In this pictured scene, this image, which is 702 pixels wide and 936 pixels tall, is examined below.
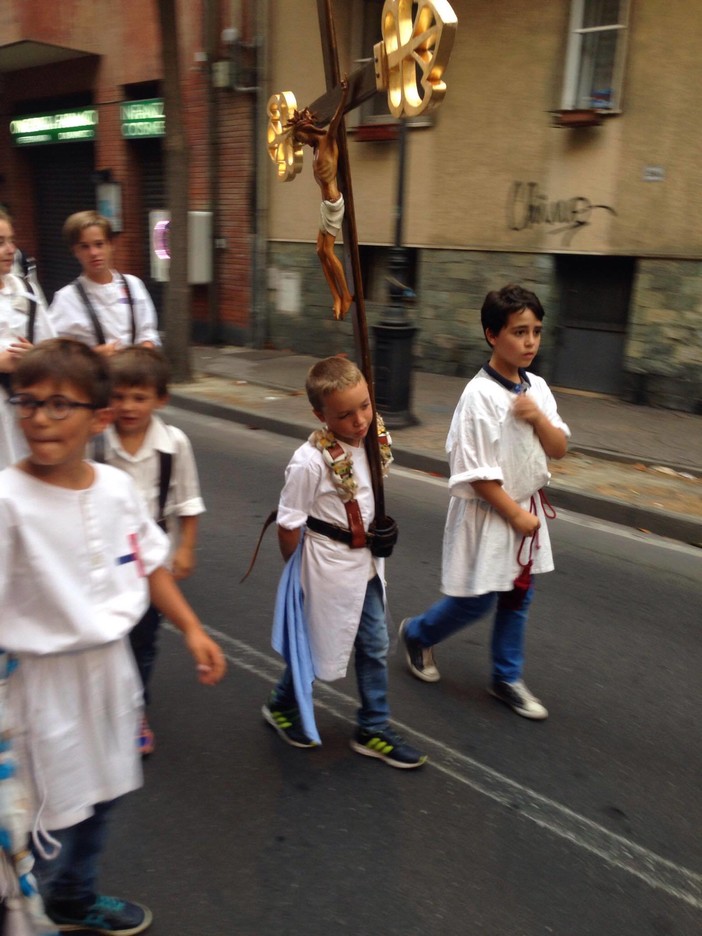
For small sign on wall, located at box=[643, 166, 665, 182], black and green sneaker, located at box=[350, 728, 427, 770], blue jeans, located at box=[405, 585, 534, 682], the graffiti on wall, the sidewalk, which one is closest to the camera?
black and green sneaker, located at box=[350, 728, 427, 770]

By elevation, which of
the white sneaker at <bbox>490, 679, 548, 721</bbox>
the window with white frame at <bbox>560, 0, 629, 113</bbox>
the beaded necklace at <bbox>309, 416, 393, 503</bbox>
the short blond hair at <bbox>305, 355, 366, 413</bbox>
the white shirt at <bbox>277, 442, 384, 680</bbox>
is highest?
the window with white frame at <bbox>560, 0, 629, 113</bbox>

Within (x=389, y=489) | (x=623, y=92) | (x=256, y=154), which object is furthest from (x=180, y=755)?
(x=256, y=154)

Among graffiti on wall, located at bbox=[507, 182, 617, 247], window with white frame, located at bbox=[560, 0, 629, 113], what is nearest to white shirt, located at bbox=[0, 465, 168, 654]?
graffiti on wall, located at bbox=[507, 182, 617, 247]

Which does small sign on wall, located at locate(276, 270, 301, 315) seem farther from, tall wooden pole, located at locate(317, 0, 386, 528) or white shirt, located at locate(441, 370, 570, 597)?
tall wooden pole, located at locate(317, 0, 386, 528)

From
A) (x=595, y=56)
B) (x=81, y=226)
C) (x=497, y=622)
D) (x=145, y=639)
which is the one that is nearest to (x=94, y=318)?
(x=81, y=226)

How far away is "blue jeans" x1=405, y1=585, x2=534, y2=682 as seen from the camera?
3.49 metres

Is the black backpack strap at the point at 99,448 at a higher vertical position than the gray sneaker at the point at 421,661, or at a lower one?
higher

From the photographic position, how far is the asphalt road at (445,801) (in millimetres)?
2459

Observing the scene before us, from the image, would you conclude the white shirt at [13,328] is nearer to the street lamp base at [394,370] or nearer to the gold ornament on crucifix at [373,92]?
the gold ornament on crucifix at [373,92]

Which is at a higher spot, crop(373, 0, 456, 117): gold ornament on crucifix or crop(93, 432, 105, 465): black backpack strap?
crop(373, 0, 456, 117): gold ornament on crucifix

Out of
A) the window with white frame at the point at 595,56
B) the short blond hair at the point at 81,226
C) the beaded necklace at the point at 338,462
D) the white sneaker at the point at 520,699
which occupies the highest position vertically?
the window with white frame at the point at 595,56

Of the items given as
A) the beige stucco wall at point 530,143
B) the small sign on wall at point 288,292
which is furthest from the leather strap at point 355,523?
the small sign on wall at point 288,292

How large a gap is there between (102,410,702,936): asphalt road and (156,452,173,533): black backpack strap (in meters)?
0.95

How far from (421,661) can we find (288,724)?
760 millimetres
